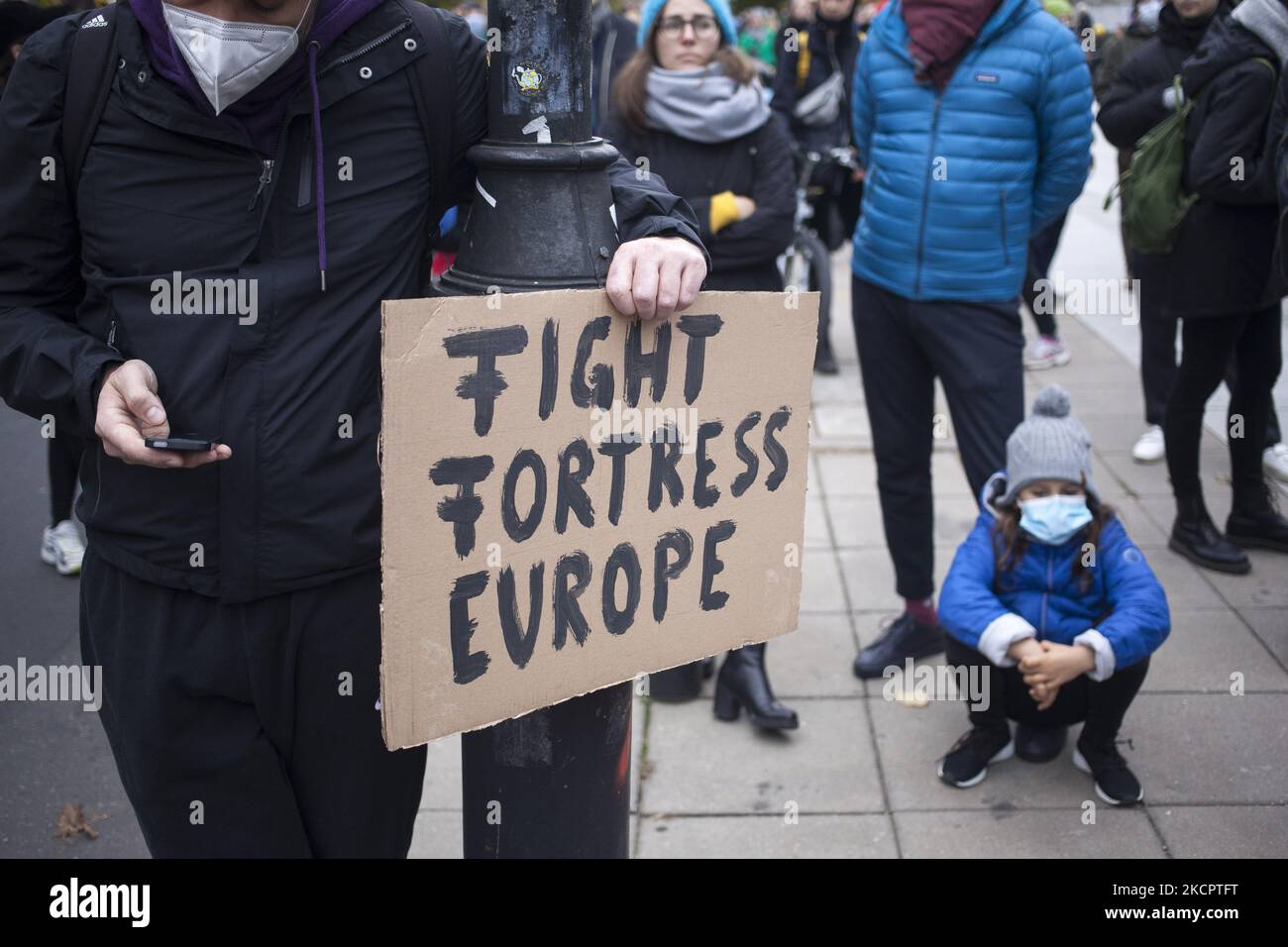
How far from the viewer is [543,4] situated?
1.89 m

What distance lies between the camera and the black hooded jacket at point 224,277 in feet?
5.96

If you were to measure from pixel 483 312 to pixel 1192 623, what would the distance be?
3.44 m

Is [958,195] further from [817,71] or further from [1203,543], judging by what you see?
[817,71]

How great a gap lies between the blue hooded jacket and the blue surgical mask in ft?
0.20

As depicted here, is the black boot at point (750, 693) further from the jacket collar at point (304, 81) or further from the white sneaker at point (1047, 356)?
the white sneaker at point (1047, 356)

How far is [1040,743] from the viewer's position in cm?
365

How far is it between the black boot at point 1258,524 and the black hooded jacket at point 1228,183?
2.64 feet

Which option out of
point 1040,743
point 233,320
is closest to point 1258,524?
point 1040,743

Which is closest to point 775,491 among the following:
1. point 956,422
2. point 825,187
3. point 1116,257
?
point 956,422

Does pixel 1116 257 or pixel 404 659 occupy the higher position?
pixel 404 659

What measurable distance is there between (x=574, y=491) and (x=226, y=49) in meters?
0.76

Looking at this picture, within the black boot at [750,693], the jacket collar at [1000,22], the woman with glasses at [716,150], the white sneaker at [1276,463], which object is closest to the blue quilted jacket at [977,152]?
the jacket collar at [1000,22]

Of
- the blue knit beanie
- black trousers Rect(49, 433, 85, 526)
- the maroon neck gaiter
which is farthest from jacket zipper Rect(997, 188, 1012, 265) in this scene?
black trousers Rect(49, 433, 85, 526)
